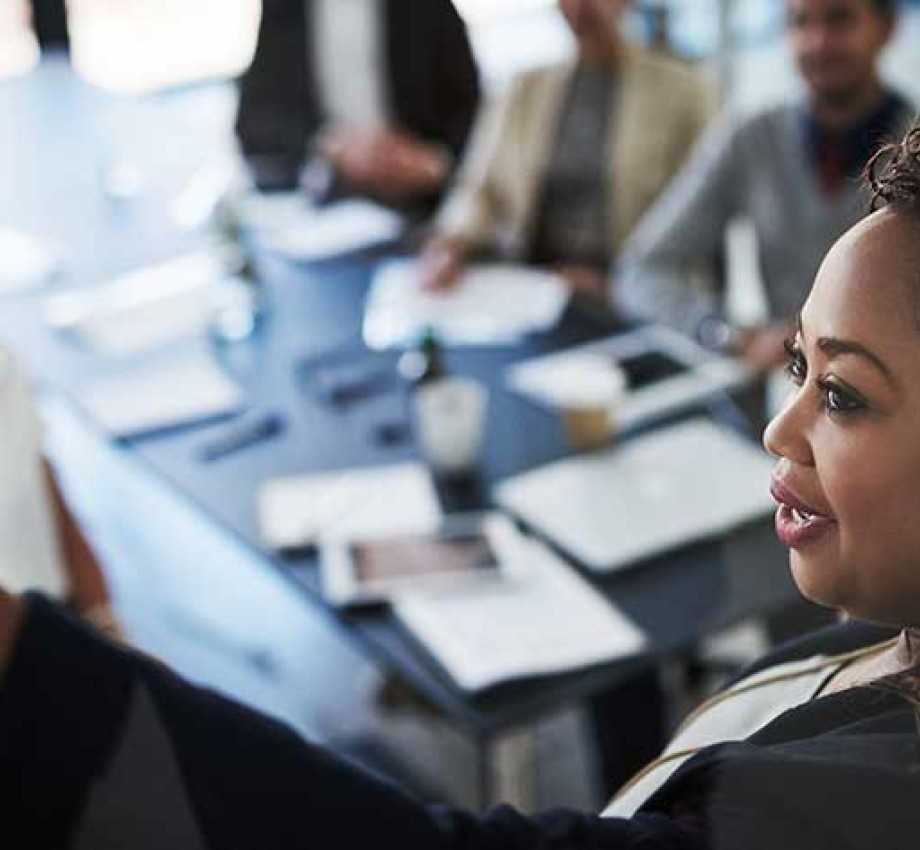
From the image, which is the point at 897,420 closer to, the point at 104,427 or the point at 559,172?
the point at 104,427

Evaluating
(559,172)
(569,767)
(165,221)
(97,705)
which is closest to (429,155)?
(559,172)

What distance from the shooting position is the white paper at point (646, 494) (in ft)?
5.77

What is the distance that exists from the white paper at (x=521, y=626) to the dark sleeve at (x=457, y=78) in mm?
2063

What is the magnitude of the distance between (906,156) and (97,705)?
53cm

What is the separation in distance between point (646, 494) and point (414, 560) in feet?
1.15

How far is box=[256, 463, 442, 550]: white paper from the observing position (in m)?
1.86

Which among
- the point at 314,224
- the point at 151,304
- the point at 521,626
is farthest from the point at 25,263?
the point at 521,626

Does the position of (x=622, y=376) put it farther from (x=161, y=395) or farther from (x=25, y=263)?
(x=25, y=263)

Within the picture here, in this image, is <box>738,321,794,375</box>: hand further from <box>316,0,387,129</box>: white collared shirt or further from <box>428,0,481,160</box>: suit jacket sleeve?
<box>316,0,387,129</box>: white collared shirt

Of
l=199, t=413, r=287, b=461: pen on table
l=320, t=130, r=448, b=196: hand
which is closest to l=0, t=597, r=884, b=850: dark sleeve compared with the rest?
l=199, t=413, r=287, b=461: pen on table

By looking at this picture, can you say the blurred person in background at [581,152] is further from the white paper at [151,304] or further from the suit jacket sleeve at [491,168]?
the white paper at [151,304]

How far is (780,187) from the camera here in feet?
8.39

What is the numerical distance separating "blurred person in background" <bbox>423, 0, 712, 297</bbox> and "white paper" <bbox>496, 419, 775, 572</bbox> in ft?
3.05

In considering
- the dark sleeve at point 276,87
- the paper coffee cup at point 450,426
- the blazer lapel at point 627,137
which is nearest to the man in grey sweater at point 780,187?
the blazer lapel at point 627,137
